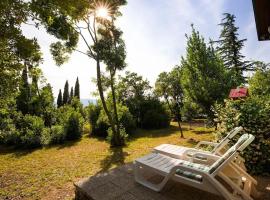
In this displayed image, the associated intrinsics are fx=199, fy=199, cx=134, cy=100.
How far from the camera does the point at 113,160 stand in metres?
8.77

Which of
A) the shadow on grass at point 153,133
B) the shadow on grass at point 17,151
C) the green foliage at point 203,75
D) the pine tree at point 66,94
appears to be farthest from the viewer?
the pine tree at point 66,94

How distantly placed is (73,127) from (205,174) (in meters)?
13.3

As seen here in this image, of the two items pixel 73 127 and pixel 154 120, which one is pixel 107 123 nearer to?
pixel 73 127

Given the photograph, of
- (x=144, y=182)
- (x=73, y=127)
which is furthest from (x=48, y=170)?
(x=73, y=127)

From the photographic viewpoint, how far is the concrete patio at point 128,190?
3.93 m

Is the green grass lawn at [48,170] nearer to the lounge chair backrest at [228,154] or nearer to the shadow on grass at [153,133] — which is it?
the lounge chair backrest at [228,154]

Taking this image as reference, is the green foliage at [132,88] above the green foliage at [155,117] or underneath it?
above

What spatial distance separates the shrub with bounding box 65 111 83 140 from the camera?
15008mm

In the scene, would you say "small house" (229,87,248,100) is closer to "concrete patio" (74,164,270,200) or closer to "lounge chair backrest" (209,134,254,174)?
"concrete patio" (74,164,270,200)

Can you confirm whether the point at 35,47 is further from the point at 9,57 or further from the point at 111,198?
the point at 111,198

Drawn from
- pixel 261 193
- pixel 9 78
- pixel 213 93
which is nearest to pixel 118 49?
pixel 213 93

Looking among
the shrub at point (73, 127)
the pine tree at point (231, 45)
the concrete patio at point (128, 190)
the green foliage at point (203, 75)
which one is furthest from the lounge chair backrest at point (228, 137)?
the pine tree at point (231, 45)

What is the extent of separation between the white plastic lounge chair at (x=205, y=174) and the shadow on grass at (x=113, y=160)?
3.42m

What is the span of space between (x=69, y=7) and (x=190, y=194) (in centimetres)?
522
